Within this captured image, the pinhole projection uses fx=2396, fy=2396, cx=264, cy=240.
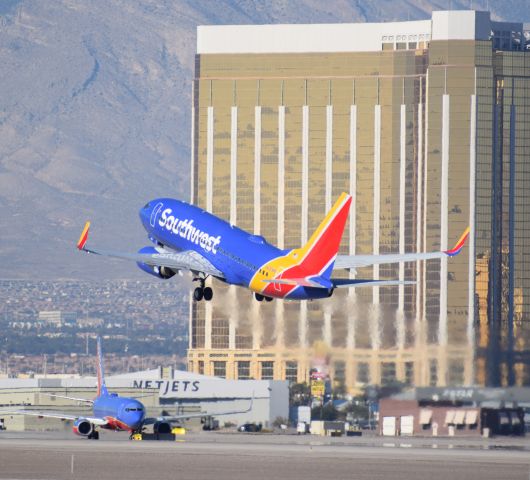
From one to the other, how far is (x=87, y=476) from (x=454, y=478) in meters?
30.6

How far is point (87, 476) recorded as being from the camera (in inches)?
7869

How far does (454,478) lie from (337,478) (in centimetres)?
973

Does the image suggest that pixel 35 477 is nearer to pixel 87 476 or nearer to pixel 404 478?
pixel 87 476

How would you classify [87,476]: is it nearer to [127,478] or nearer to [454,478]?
[127,478]

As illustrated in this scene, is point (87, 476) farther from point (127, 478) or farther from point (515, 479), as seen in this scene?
point (515, 479)

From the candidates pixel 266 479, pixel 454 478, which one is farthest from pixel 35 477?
pixel 454 478

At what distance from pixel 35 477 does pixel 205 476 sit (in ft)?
46.4

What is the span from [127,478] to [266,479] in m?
A: 11.5

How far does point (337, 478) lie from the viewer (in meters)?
199

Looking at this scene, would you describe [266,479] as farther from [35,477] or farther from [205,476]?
[35,477]

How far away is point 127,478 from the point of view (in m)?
197

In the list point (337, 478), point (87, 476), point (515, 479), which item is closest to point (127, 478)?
point (87, 476)

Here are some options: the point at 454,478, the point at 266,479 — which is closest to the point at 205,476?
the point at 266,479

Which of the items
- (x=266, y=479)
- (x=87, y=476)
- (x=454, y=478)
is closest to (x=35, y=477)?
(x=87, y=476)
